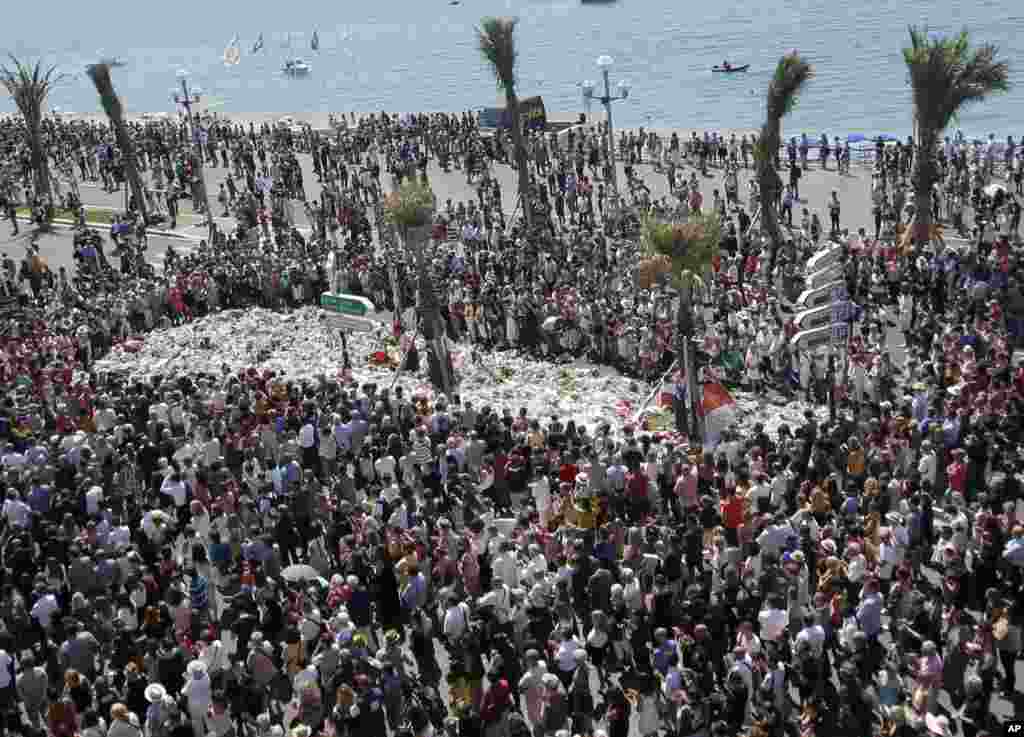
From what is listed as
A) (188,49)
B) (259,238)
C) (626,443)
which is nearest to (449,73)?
(188,49)

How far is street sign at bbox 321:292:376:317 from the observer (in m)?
25.5

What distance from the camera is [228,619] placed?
1617 centimetres

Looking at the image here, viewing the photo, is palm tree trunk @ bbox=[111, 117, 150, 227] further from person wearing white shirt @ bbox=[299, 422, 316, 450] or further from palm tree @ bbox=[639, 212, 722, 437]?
palm tree @ bbox=[639, 212, 722, 437]

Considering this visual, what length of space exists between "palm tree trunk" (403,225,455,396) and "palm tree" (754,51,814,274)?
394 inches

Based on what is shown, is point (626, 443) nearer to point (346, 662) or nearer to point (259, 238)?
point (346, 662)

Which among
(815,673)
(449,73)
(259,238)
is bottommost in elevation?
(815,673)

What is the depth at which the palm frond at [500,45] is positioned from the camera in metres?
37.5

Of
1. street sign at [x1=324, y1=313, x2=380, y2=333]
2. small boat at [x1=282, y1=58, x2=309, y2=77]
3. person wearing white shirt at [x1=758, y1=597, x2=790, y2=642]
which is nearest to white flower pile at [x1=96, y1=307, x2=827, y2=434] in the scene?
street sign at [x1=324, y1=313, x2=380, y2=333]

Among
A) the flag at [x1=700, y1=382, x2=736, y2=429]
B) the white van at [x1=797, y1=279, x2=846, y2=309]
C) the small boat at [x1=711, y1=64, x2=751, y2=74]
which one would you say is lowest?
the flag at [x1=700, y1=382, x2=736, y2=429]

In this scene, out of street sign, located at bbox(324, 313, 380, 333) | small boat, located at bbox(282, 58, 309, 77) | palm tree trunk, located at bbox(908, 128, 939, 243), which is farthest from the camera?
small boat, located at bbox(282, 58, 309, 77)

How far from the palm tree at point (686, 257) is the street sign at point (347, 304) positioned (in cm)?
664

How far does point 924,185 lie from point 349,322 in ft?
52.4

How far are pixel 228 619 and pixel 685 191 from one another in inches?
1026

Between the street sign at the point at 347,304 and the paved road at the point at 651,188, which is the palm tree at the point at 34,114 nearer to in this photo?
the paved road at the point at 651,188
